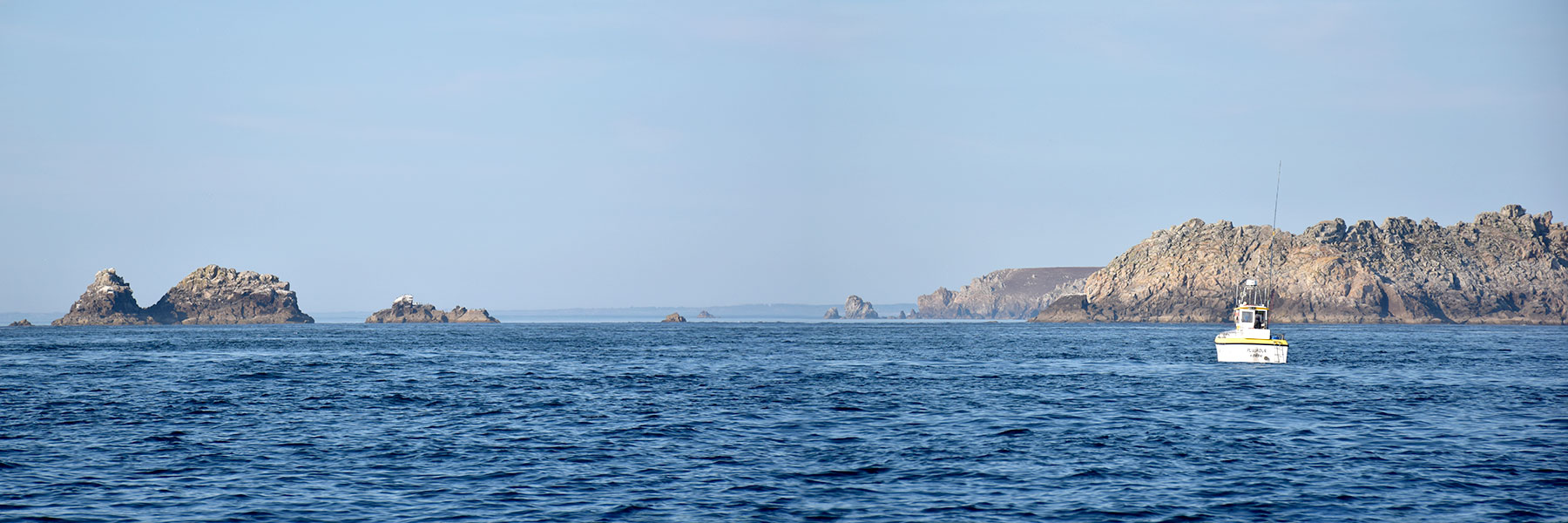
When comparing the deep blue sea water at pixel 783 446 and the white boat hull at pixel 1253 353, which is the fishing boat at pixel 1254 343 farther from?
the deep blue sea water at pixel 783 446

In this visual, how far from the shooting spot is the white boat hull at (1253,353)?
64062 mm

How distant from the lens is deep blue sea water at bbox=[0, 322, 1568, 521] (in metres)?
20.6

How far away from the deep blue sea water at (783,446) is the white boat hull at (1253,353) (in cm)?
659

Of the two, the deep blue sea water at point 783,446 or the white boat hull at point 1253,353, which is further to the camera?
the white boat hull at point 1253,353

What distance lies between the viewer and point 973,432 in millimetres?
31297

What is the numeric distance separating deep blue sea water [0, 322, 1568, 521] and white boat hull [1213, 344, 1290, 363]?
659 centimetres

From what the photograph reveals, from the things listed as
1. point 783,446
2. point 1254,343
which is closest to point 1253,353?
point 1254,343

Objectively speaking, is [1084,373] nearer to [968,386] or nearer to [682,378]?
[968,386]

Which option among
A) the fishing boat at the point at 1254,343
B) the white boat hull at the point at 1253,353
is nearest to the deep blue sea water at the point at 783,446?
the fishing boat at the point at 1254,343

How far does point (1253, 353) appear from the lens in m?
64.9

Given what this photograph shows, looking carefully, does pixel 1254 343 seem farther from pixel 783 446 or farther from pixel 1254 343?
pixel 783 446

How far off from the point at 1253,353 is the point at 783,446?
45210 mm

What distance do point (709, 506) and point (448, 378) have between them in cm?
3688

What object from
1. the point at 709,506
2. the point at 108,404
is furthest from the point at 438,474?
the point at 108,404
